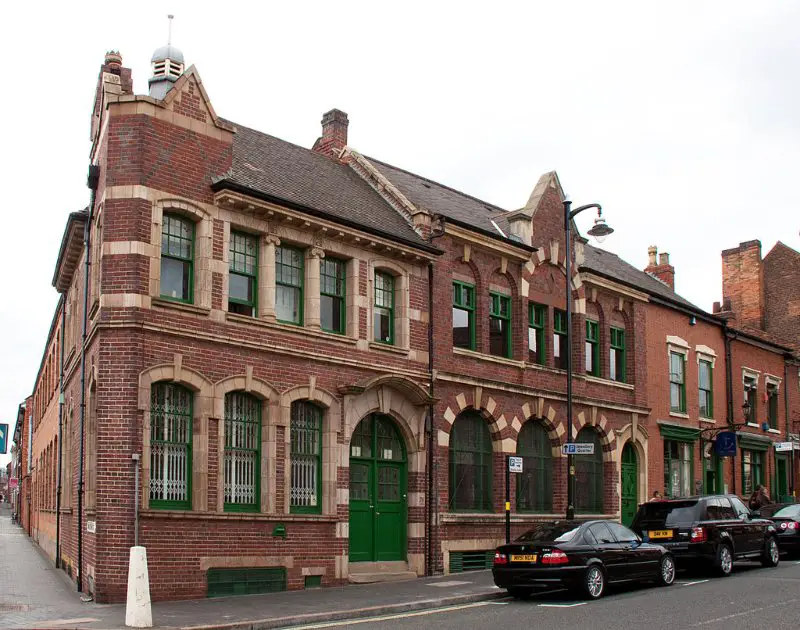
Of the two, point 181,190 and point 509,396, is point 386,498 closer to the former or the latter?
point 509,396

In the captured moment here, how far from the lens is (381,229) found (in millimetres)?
21844

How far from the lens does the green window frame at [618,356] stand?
2983 cm

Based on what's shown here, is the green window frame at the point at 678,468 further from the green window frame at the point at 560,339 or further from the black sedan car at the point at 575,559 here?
the black sedan car at the point at 575,559

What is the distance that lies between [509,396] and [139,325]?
1106 cm

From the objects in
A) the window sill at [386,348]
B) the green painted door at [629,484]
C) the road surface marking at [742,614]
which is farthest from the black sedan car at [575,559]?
the green painted door at [629,484]

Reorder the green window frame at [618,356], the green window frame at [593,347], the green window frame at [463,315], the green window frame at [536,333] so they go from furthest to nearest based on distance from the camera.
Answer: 1. the green window frame at [618,356]
2. the green window frame at [593,347]
3. the green window frame at [536,333]
4. the green window frame at [463,315]

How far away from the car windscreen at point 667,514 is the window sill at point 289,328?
24.3 feet

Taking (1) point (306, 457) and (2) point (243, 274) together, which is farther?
(1) point (306, 457)

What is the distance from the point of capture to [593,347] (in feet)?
95.7

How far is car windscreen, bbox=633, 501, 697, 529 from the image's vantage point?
2059cm

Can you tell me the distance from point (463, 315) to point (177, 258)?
27.8 feet

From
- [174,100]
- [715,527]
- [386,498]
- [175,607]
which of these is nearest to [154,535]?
[175,607]

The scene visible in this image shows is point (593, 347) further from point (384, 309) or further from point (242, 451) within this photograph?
point (242, 451)

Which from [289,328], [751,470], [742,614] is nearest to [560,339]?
[289,328]
